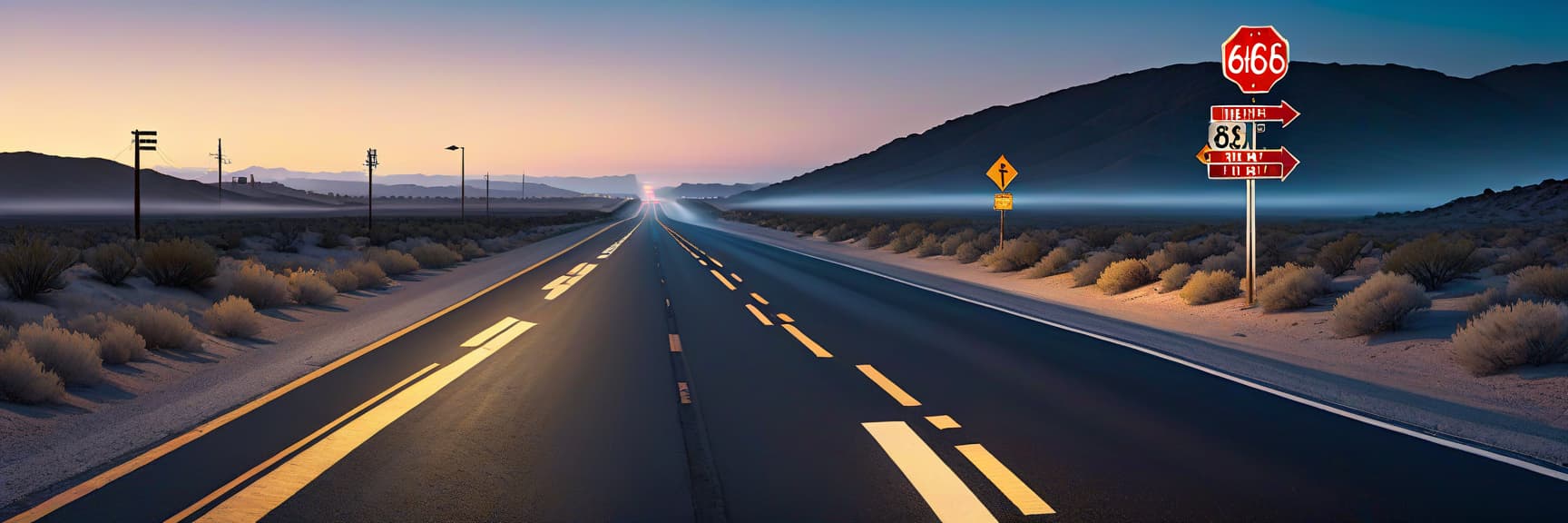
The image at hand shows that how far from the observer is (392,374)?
9.38 metres

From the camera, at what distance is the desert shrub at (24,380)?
305 inches

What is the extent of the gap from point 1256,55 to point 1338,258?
5858mm

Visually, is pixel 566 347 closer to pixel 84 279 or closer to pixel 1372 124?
pixel 84 279

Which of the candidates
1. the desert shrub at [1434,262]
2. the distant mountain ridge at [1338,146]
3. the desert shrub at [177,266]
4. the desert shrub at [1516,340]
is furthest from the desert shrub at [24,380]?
the distant mountain ridge at [1338,146]

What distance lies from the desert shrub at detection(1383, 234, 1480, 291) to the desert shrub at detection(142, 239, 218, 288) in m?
19.3

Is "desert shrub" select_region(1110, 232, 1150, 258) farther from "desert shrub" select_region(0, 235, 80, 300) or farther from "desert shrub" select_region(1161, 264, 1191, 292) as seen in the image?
"desert shrub" select_region(0, 235, 80, 300)

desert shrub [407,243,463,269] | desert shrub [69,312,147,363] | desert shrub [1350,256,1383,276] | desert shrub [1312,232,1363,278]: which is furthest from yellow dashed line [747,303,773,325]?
desert shrub [407,243,463,269]

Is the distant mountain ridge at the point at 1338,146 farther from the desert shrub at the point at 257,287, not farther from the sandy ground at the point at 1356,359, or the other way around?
the desert shrub at the point at 257,287

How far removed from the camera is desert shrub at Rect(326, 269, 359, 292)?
1870 centimetres

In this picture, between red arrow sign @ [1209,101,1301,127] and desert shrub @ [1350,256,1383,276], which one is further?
desert shrub @ [1350,256,1383,276]

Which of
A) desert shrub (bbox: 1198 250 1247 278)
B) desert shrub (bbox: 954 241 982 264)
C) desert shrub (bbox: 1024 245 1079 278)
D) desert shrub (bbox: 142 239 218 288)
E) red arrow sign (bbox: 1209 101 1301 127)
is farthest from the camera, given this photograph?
desert shrub (bbox: 954 241 982 264)

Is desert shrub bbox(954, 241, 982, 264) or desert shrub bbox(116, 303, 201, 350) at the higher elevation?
desert shrub bbox(954, 241, 982, 264)

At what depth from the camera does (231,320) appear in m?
12.1

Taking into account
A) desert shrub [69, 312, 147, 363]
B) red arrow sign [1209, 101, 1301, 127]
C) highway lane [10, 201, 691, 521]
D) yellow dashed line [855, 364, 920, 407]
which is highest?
red arrow sign [1209, 101, 1301, 127]
